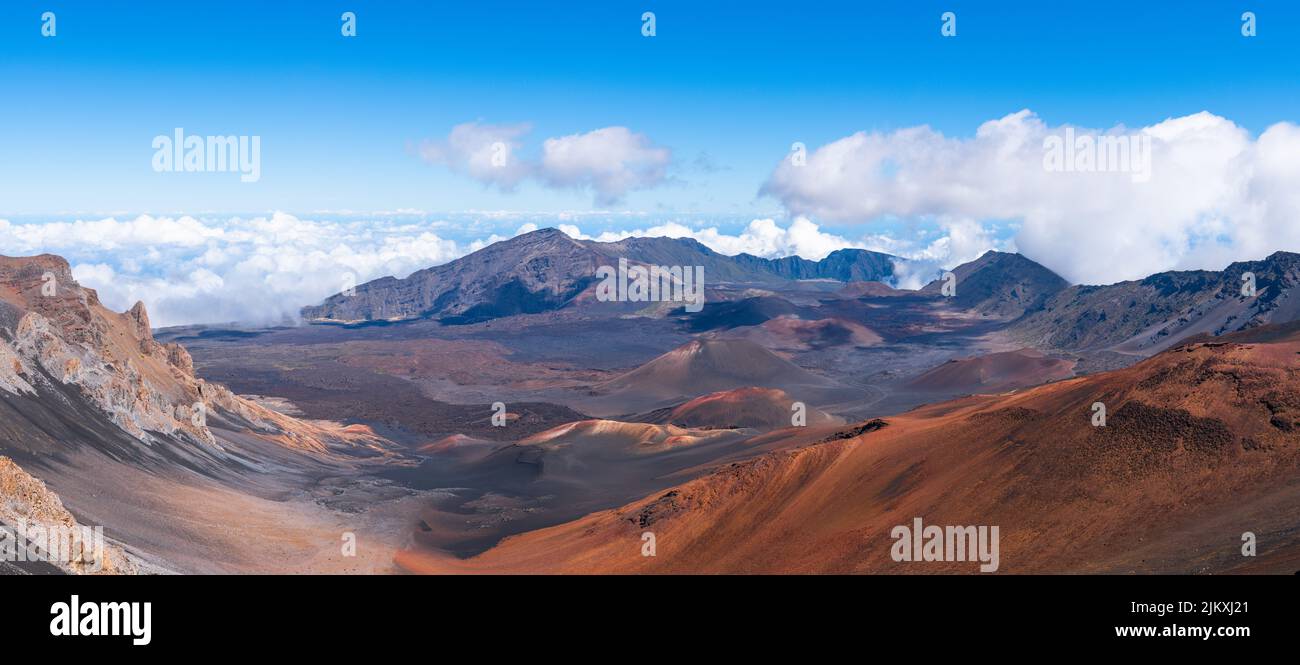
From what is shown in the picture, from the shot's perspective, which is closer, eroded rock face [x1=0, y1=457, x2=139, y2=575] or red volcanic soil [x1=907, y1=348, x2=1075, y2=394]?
eroded rock face [x1=0, y1=457, x2=139, y2=575]

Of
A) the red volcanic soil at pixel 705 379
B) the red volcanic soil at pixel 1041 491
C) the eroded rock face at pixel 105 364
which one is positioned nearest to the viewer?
the red volcanic soil at pixel 1041 491

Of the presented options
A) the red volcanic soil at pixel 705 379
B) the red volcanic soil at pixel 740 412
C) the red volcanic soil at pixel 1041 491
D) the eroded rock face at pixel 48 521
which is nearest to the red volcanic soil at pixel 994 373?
the red volcanic soil at pixel 705 379

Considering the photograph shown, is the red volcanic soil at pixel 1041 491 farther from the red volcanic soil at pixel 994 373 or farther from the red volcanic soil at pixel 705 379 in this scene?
the red volcanic soil at pixel 705 379

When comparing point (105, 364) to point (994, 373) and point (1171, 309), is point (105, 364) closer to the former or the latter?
point (994, 373)

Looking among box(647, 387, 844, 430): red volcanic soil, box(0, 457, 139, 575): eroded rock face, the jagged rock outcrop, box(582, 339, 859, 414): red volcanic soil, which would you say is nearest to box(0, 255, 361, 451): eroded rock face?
box(0, 457, 139, 575): eroded rock face

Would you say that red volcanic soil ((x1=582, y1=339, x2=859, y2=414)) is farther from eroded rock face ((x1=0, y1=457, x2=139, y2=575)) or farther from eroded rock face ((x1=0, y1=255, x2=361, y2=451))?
eroded rock face ((x1=0, y1=457, x2=139, y2=575))
